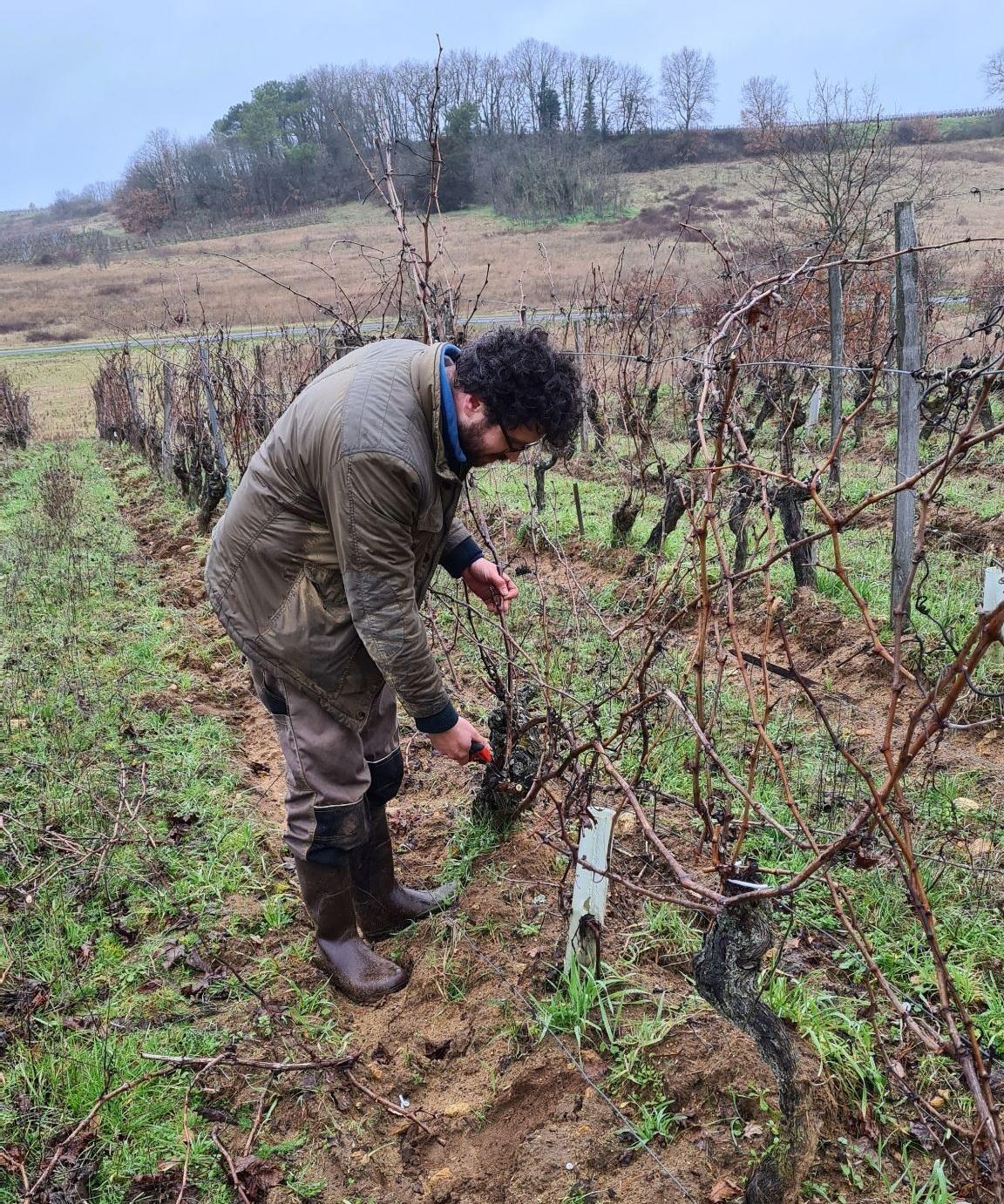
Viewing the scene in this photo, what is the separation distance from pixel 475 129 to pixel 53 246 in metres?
26.4

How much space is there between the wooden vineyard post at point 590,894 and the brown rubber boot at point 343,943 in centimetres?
63

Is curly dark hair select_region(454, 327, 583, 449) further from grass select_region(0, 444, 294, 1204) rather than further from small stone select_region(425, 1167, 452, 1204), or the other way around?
grass select_region(0, 444, 294, 1204)

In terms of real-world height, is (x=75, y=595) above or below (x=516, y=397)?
below

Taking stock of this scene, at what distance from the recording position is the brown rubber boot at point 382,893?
2902 mm

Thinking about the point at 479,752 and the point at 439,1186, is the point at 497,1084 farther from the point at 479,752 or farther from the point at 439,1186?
→ the point at 479,752

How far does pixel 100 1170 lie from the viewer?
2197mm

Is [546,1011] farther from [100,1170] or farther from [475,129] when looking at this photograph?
[475,129]

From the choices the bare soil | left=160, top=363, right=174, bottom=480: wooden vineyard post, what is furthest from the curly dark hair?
left=160, top=363, right=174, bottom=480: wooden vineyard post

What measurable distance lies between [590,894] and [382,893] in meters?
0.89

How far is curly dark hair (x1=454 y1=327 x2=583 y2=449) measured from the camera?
2.09m

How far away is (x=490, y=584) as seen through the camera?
296 centimetres

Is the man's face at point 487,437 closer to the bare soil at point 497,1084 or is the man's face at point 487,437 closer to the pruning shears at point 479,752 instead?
the pruning shears at point 479,752

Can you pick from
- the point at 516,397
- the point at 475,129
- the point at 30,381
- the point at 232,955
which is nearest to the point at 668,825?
the point at 232,955

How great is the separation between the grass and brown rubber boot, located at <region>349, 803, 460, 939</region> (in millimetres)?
→ 428
